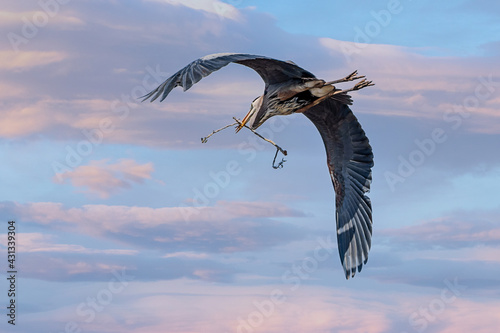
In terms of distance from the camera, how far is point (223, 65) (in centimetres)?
1008

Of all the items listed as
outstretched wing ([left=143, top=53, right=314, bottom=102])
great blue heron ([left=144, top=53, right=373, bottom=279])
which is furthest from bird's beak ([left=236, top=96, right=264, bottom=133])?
outstretched wing ([left=143, top=53, right=314, bottom=102])

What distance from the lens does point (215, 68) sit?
9953 mm

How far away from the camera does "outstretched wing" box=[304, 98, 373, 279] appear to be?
1395 cm

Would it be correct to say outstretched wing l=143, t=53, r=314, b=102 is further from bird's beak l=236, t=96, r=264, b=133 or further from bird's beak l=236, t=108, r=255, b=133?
bird's beak l=236, t=108, r=255, b=133

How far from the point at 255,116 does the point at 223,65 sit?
2.05m

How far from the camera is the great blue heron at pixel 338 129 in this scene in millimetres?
11898

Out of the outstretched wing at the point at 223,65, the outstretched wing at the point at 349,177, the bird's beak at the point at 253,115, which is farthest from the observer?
the outstretched wing at the point at 349,177

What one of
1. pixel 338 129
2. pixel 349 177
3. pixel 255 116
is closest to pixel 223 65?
pixel 255 116

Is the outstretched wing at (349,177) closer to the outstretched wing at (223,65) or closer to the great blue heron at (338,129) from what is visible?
the great blue heron at (338,129)

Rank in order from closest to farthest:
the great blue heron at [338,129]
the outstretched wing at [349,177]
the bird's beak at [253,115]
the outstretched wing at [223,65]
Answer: the outstretched wing at [223,65] < the great blue heron at [338,129] < the bird's beak at [253,115] < the outstretched wing at [349,177]

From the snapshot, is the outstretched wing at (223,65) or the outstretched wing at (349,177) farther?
the outstretched wing at (349,177)

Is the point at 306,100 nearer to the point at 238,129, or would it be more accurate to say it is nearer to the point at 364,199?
the point at 238,129

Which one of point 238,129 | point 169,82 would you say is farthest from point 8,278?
point 169,82

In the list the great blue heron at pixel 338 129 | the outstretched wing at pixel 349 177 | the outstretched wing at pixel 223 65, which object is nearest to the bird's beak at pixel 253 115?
the great blue heron at pixel 338 129
